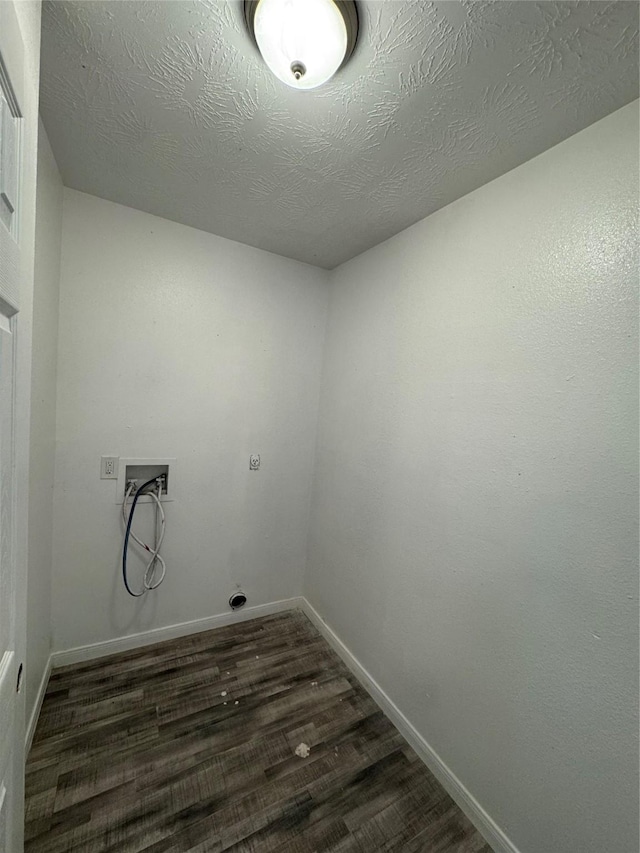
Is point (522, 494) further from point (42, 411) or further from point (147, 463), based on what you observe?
point (42, 411)

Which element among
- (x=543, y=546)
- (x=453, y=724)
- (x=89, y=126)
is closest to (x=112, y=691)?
(x=453, y=724)

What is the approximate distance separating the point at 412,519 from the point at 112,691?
1.80 meters

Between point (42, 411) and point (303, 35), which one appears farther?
point (42, 411)

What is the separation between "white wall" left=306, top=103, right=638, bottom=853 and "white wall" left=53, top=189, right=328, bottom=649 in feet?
2.50

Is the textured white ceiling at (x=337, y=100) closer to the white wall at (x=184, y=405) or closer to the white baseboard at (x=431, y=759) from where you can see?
the white wall at (x=184, y=405)

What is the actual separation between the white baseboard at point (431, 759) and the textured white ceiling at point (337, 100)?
2.48 metres

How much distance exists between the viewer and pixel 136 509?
1.86 m

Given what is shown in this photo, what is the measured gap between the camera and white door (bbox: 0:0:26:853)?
0.57 m

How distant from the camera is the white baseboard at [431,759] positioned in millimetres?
1171

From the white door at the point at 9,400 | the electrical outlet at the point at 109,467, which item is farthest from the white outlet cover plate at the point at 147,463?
the white door at the point at 9,400

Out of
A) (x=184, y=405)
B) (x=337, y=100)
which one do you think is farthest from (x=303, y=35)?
(x=184, y=405)

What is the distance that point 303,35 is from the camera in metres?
0.82

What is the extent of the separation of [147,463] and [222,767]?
1.47 m

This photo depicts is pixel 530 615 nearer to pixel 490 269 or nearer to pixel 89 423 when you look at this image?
pixel 490 269
